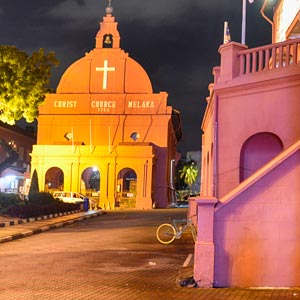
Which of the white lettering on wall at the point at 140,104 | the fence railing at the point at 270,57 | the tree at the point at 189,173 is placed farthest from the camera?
the tree at the point at 189,173

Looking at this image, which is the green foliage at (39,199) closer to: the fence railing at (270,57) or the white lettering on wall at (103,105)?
the fence railing at (270,57)

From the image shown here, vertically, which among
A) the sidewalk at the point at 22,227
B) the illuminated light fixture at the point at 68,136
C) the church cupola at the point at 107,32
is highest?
the church cupola at the point at 107,32

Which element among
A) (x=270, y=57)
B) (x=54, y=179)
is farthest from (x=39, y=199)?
(x=270, y=57)

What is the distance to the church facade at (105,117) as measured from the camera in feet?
163

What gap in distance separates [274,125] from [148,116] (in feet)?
132

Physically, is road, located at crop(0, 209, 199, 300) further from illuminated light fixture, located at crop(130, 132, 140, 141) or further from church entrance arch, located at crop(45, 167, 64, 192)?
illuminated light fixture, located at crop(130, 132, 140, 141)

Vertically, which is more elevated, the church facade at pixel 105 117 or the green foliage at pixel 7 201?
the church facade at pixel 105 117

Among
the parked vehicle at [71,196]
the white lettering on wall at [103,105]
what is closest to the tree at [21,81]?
the parked vehicle at [71,196]

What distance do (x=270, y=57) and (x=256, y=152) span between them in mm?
2541

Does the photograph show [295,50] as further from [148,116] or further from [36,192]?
[148,116]

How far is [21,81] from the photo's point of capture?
27688 millimetres

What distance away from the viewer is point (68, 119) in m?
53.9

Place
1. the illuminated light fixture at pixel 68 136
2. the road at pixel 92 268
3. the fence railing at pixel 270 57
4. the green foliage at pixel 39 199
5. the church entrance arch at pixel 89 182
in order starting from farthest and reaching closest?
the illuminated light fixture at pixel 68 136, the church entrance arch at pixel 89 182, the green foliage at pixel 39 199, the fence railing at pixel 270 57, the road at pixel 92 268

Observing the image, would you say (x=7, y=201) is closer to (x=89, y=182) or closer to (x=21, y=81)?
(x=21, y=81)
